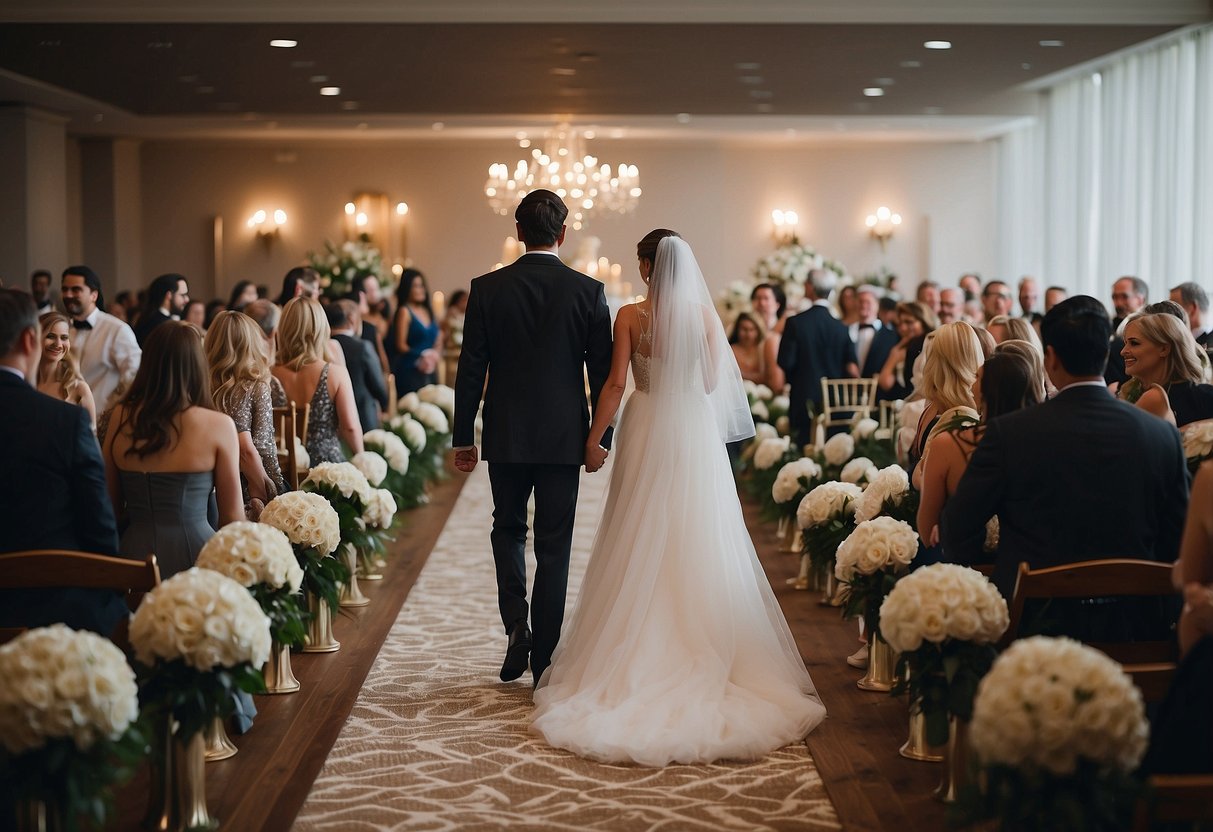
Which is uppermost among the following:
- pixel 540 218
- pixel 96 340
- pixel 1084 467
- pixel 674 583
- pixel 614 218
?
pixel 614 218

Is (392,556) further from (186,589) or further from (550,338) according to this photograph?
(186,589)

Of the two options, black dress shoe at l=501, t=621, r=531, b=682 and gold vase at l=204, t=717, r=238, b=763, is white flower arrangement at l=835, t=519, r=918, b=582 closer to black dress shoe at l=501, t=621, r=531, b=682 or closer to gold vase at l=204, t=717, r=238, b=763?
black dress shoe at l=501, t=621, r=531, b=682

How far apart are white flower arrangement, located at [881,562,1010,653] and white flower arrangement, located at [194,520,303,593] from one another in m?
1.93

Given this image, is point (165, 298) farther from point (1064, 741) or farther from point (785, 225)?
point (785, 225)

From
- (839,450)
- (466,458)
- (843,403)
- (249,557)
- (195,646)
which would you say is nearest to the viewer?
(195,646)

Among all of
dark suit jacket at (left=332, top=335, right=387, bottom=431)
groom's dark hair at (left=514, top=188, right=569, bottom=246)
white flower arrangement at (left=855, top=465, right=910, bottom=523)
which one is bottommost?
white flower arrangement at (left=855, top=465, right=910, bottom=523)

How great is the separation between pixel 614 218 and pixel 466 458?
16056mm

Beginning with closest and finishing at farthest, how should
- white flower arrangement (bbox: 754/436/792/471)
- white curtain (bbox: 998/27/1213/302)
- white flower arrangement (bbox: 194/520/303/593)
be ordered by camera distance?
white flower arrangement (bbox: 194/520/303/593), white flower arrangement (bbox: 754/436/792/471), white curtain (bbox: 998/27/1213/302)

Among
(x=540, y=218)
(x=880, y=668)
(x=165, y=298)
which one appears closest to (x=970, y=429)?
(x=880, y=668)

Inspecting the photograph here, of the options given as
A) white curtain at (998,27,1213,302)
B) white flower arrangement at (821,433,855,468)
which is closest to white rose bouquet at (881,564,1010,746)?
white flower arrangement at (821,433,855,468)

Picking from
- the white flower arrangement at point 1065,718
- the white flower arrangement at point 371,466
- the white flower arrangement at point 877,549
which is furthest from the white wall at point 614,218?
the white flower arrangement at point 1065,718

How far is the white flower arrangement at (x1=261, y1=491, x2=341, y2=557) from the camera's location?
17.3ft

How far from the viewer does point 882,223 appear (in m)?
20.8

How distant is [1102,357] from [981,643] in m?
0.87
